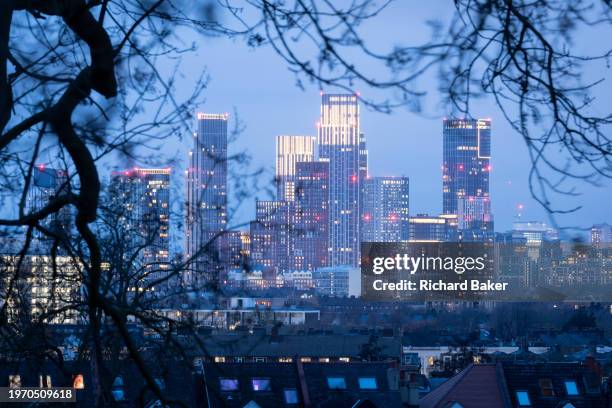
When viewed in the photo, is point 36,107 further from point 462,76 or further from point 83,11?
point 462,76

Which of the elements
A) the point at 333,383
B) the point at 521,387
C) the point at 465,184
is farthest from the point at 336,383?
the point at 465,184

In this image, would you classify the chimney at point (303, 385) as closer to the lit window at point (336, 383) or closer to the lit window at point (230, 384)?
the lit window at point (336, 383)

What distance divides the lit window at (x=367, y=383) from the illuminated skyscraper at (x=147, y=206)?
36.4 ft

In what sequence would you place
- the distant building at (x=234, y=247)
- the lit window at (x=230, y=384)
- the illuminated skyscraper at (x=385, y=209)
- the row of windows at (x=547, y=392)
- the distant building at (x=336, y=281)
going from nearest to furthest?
1. the lit window at (x=230, y=384)
2. the distant building at (x=234, y=247)
3. the row of windows at (x=547, y=392)
4. the distant building at (x=336, y=281)
5. the illuminated skyscraper at (x=385, y=209)

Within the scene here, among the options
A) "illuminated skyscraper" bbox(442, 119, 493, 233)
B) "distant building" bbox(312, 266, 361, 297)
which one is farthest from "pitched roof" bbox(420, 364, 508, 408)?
"illuminated skyscraper" bbox(442, 119, 493, 233)

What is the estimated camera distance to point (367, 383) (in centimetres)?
2311

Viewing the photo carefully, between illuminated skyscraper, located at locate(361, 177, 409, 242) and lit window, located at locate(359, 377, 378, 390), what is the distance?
8755cm

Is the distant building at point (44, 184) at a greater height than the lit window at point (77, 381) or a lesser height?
greater

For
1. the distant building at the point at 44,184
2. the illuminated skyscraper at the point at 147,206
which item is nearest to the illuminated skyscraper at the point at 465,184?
the illuminated skyscraper at the point at 147,206

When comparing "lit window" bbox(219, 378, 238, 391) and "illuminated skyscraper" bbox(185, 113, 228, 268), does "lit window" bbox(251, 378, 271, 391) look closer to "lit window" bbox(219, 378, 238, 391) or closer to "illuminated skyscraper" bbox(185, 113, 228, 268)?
"lit window" bbox(219, 378, 238, 391)

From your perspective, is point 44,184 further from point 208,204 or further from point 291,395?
point 291,395

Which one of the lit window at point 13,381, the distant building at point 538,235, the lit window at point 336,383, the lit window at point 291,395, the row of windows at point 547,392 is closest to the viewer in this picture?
the distant building at point 538,235

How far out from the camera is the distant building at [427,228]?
104906 millimetres

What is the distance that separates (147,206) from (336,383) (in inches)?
549
